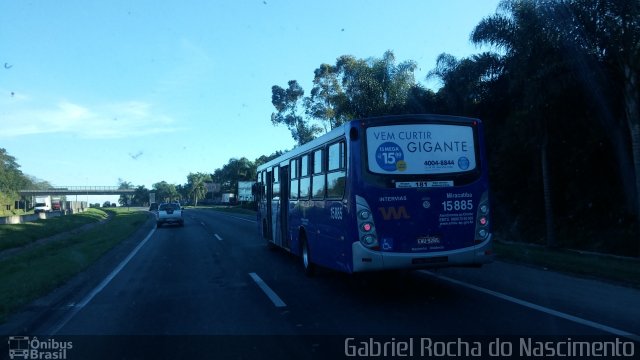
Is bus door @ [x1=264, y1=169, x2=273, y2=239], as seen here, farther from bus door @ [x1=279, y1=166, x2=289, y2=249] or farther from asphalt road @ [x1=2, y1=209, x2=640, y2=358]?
asphalt road @ [x1=2, y1=209, x2=640, y2=358]

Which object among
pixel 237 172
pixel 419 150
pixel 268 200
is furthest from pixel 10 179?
pixel 419 150

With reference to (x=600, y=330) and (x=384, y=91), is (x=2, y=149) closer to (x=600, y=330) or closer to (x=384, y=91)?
(x=384, y=91)

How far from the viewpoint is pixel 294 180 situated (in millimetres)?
13367

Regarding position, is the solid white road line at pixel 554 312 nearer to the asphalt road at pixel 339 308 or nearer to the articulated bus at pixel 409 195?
the asphalt road at pixel 339 308

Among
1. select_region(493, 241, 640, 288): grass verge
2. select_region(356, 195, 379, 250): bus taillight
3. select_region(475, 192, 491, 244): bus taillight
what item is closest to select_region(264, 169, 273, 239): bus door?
select_region(493, 241, 640, 288): grass verge

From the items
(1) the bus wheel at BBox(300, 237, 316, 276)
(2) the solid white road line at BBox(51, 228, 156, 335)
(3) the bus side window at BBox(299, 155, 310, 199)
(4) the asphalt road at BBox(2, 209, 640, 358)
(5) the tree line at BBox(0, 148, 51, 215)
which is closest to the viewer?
(4) the asphalt road at BBox(2, 209, 640, 358)

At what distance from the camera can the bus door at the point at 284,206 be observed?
1423 centimetres

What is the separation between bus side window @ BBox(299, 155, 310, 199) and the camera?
1202 centimetres

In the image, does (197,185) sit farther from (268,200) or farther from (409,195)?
(409,195)

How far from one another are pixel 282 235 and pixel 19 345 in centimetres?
870

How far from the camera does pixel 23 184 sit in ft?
402

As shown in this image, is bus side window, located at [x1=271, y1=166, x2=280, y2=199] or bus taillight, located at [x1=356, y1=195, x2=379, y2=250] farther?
bus side window, located at [x1=271, y1=166, x2=280, y2=199]

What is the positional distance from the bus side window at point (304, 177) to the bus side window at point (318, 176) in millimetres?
565

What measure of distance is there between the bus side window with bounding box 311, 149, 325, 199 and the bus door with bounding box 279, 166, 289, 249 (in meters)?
2.88
